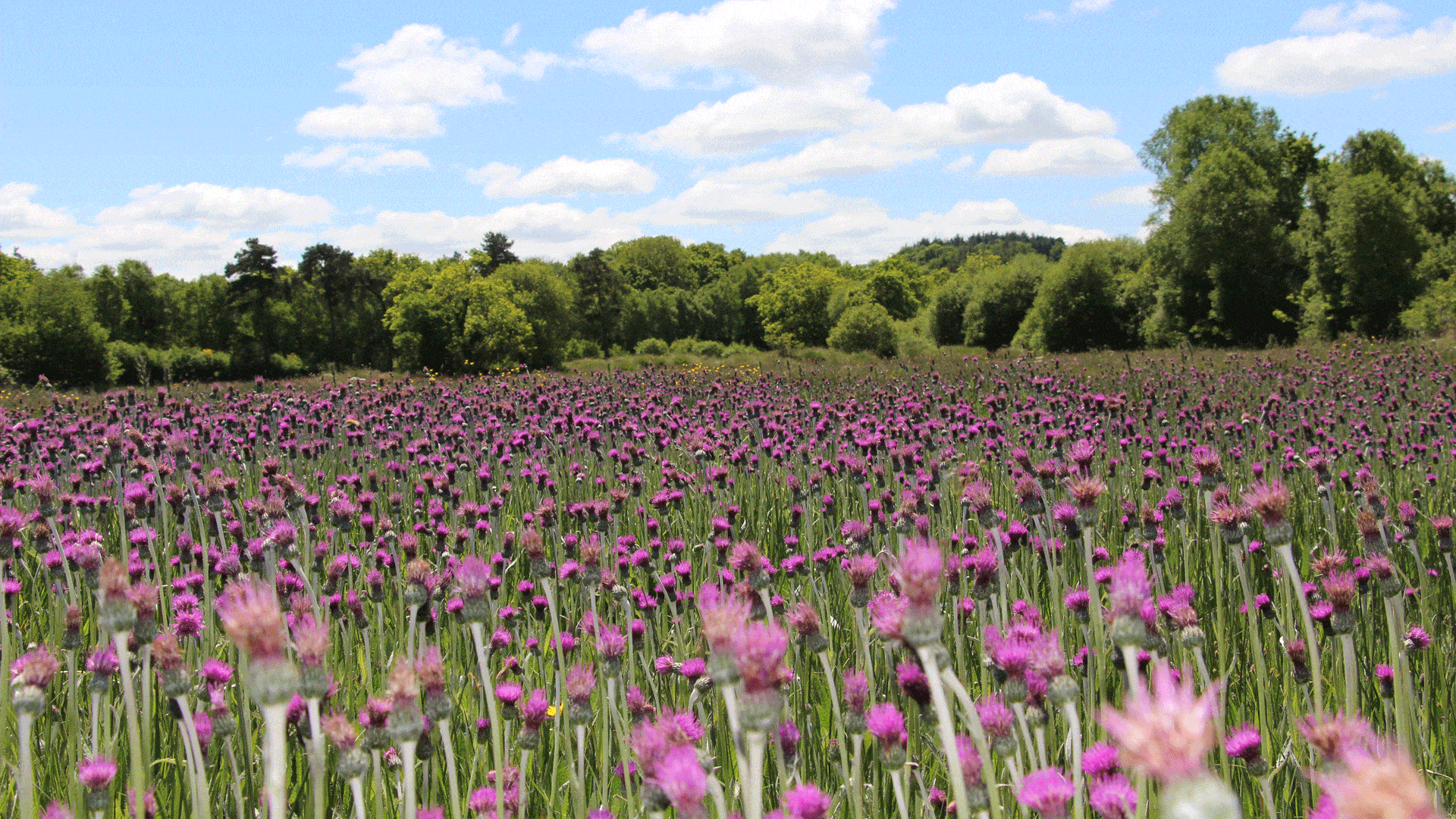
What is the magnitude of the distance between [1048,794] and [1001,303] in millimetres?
69563

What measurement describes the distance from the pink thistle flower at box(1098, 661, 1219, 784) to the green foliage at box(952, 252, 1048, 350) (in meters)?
68.4

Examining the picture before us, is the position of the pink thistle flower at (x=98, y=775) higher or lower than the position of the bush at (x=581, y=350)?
lower

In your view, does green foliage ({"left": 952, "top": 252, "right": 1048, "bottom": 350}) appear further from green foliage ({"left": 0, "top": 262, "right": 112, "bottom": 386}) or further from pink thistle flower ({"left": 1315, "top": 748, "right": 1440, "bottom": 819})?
pink thistle flower ({"left": 1315, "top": 748, "right": 1440, "bottom": 819})

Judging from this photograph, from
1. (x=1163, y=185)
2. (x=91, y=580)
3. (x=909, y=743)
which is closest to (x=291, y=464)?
(x=91, y=580)

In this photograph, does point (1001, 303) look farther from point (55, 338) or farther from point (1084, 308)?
point (55, 338)

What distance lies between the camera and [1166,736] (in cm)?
67

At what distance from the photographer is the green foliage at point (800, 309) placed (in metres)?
96.1

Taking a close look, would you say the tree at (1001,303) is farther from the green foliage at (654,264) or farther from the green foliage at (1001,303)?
the green foliage at (654,264)

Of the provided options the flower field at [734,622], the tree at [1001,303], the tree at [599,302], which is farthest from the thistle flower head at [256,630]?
the tree at [599,302]

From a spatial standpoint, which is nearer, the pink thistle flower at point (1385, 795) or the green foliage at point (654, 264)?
the pink thistle flower at point (1385, 795)

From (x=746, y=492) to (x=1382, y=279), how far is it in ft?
169

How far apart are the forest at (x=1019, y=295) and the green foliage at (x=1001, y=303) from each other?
147mm

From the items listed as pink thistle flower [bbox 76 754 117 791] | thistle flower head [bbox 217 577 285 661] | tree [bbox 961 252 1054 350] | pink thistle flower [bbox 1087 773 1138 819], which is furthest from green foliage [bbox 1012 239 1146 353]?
thistle flower head [bbox 217 577 285 661]

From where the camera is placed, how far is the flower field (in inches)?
62.9
